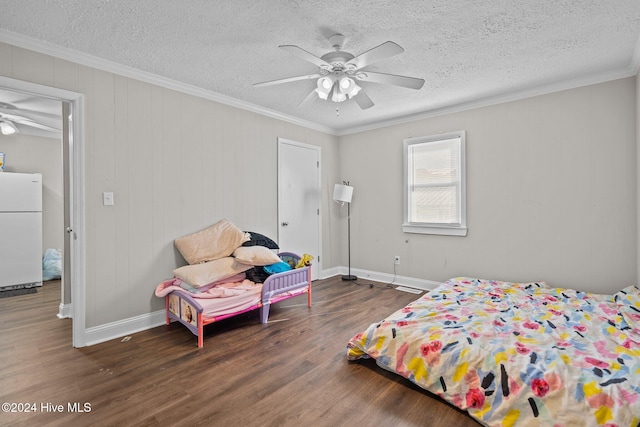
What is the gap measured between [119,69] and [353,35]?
7.01ft

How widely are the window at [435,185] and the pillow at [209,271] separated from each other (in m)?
2.51

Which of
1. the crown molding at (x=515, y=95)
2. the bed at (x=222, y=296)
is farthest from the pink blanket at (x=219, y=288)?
the crown molding at (x=515, y=95)

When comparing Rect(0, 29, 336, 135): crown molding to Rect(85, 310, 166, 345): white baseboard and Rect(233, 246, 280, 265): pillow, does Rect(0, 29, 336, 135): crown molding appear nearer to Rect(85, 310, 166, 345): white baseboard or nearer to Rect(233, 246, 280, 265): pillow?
Rect(233, 246, 280, 265): pillow

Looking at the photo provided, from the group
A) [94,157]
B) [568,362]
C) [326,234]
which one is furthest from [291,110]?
[568,362]

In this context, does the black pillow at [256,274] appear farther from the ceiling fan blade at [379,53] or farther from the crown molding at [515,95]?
the crown molding at [515,95]

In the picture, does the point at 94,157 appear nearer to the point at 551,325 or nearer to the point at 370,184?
the point at 370,184

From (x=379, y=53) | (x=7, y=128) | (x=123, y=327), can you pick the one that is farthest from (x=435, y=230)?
(x=7, y=128)

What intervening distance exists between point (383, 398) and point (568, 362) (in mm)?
1085

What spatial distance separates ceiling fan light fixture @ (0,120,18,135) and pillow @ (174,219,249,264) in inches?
139

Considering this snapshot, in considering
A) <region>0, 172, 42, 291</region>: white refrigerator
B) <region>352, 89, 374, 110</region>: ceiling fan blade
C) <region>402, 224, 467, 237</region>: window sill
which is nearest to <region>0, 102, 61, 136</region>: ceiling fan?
<region>0, 172, 42, 291</region>: white refrigerator

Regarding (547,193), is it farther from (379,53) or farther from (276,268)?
(276,268)

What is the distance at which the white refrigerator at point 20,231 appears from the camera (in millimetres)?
4379

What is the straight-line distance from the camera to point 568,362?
1777 millimetres

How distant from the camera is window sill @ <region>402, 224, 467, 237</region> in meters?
4.05
